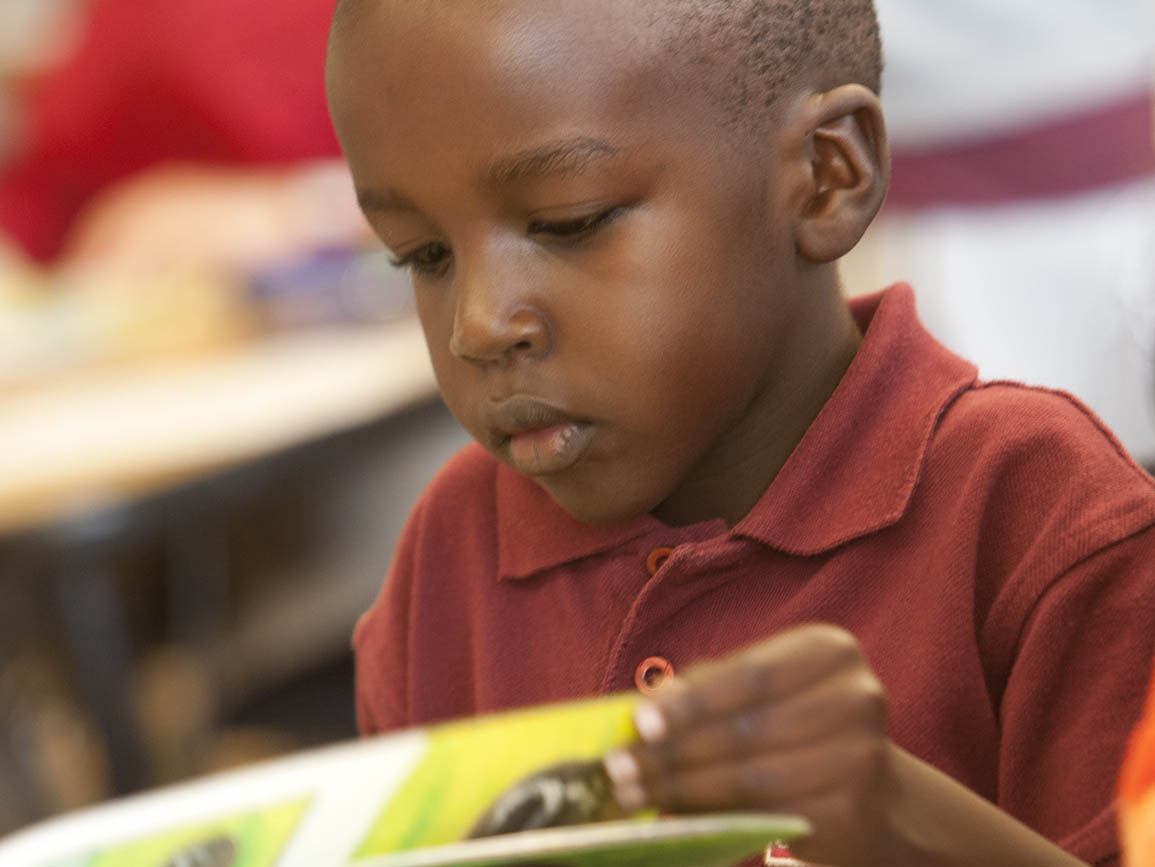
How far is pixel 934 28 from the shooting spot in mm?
1845

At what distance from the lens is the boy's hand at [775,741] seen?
0.59 meters

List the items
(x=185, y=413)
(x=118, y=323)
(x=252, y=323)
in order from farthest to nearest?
(x=252, y=323)
(x=118, y=323)
(x=185, y=413)

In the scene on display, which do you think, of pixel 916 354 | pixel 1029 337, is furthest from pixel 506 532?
pixel 1029 337

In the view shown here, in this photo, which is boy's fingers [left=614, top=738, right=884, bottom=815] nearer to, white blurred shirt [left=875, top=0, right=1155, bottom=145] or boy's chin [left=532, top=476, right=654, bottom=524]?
boy's chin [left=532, top=476, right=654, bottom=524]

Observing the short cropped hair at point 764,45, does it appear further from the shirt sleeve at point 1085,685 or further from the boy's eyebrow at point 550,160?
the shirt sleeve at point 1085,685

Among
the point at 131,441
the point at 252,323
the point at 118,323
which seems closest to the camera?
the point at 131,441

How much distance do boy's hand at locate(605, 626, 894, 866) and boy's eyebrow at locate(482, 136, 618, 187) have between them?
0.89 feet

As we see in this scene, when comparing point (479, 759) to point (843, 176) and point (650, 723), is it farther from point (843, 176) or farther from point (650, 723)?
point (843, 176)

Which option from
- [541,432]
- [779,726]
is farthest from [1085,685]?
[541,432]

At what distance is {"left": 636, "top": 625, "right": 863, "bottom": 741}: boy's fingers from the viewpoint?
594 millimetres

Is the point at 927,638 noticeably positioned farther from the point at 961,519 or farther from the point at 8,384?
the point at 8,384

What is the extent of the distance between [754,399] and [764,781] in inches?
12.4

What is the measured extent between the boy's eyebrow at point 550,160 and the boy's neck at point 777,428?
200mm

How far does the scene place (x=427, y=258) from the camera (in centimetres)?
82
